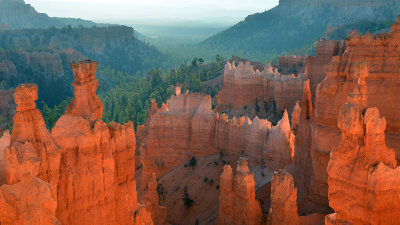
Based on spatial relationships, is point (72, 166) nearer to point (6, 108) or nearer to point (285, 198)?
point (285, 198)

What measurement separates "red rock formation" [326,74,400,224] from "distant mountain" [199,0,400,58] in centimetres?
11613

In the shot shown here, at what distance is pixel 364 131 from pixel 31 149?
8.02 metres

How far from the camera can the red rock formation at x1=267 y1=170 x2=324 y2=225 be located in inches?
602

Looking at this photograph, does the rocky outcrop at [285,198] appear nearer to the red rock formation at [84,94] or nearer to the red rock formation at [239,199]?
the red rock formation at [239,199]

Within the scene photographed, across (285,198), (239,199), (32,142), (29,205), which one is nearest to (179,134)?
(239,199)

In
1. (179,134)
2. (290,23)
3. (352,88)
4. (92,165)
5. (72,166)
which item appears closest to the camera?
(72,166)

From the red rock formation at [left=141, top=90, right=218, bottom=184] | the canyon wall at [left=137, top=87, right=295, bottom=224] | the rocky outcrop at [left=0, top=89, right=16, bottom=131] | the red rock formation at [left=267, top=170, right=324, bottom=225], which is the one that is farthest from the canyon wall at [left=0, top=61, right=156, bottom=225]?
the rocky outcrop at [left=0, top=89, right=16, bottom=131]

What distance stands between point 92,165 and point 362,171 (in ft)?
23.5

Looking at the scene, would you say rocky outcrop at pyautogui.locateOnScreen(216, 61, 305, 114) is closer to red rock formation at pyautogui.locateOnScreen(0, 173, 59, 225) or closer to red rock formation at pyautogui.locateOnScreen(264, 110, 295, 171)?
red rock formation at pyautogui.locateOnScreen(264, 110, 295, 171)

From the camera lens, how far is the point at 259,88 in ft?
148

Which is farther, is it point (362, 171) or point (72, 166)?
point (72, 166)

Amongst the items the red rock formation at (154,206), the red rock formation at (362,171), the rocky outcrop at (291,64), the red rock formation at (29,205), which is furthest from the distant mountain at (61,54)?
the red rock formation at (362,171)

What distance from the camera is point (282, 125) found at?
918 inches

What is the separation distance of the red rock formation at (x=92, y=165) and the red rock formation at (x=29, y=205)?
3.17 m
